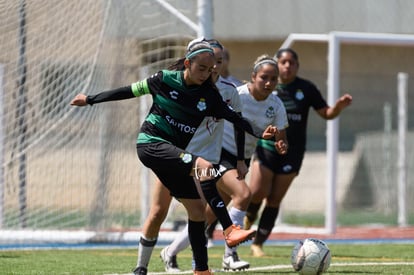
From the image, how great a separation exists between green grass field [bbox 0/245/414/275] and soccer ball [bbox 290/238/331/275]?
921 mm

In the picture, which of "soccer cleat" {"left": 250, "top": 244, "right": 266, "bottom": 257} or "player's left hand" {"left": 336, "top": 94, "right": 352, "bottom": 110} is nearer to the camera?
"player's left hand" {"left": 336, "top": 94, "right": 352, "bottom": 110}

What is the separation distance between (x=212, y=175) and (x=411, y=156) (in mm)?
11827

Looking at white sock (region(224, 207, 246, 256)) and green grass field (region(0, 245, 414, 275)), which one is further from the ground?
white sock (region(224, 207, 246, 256))

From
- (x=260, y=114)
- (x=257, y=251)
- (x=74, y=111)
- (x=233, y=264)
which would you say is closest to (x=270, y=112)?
(x=260, y=114)

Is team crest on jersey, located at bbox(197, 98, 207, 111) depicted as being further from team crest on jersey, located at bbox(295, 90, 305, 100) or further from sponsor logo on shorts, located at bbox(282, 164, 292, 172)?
team crest on jersey, located at bbox(295, 90, 305, 100)

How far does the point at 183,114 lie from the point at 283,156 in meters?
3.75

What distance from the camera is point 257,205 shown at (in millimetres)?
11422

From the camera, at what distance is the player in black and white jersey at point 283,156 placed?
1125 centimetres

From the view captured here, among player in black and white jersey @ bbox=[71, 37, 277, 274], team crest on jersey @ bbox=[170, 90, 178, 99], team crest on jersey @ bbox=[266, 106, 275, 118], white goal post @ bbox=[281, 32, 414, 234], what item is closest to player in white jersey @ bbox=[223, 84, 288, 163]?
team crest on jersey @ bbox=[266, 106, 275, 118]

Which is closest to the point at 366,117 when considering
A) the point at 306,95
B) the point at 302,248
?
the point at 306,95

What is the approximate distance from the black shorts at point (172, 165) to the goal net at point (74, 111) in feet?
13.3

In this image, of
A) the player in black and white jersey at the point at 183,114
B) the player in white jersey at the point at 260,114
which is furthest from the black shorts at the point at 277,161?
the player in black and white jersey at the point at 183,114

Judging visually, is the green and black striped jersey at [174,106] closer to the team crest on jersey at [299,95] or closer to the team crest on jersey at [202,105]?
the team crest on jersey at [202,105]

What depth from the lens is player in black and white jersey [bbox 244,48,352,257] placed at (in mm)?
11250
